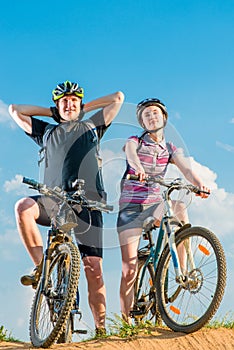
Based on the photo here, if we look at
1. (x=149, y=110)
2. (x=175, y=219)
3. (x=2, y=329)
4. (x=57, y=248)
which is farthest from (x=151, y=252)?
(x=2, y=329)

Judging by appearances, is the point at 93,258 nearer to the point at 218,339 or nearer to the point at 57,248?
the point at 57,248

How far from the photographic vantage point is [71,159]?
23.4 feet

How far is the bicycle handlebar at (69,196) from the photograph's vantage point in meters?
6.07

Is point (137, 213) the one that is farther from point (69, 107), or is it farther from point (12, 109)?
point (12, 109)

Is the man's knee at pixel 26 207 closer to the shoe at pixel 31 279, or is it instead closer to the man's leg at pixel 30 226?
the man's leg at pixel 30 226

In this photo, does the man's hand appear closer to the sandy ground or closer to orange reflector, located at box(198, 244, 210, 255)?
orange reflector, located at box(198, 244, 210, 255)

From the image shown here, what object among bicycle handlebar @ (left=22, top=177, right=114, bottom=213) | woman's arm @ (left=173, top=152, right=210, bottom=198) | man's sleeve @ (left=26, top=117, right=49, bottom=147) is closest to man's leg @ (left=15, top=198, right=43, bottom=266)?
bicycle handlebar @ (left=22, top=177, right=114, bottom=213)

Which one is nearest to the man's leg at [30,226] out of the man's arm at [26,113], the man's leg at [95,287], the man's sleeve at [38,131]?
the man's leg at [95,287]

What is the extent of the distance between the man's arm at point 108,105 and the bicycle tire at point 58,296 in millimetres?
1933

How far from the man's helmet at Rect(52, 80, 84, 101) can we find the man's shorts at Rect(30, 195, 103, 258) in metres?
1.36

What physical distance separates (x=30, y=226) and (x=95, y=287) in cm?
103

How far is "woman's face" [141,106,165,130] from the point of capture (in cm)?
683

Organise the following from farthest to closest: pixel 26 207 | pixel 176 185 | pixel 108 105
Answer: pixel 108 105 → pixel 26 207 → pixel 176 185

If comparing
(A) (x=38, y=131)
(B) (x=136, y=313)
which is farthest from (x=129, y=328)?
(A) (x=38, y=131)
